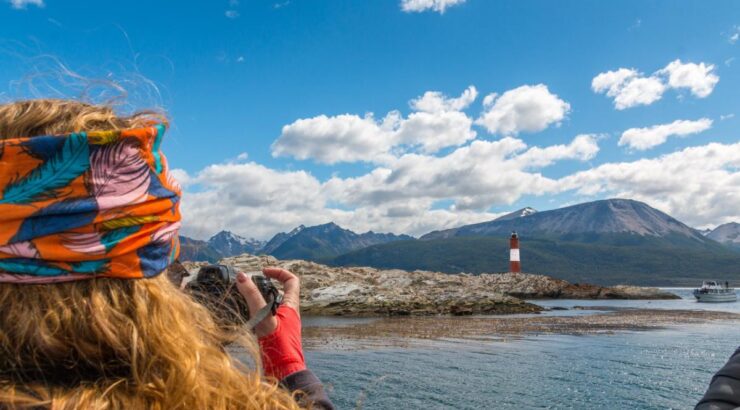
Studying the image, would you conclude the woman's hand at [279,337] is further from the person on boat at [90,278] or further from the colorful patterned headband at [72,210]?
the colorful patterned headband at [72,210]

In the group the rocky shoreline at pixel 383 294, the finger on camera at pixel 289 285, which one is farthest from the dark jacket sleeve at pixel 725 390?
the rocky shoreline at pixel 383 294

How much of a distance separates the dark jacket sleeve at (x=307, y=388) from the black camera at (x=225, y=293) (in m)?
0.28

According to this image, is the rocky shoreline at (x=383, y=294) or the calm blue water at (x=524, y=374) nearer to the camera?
the calm blue water at (x=524, y=374)

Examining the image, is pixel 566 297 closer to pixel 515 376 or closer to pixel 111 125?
pixel 515 376

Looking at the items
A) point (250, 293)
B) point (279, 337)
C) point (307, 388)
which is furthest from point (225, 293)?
point (307, 388)

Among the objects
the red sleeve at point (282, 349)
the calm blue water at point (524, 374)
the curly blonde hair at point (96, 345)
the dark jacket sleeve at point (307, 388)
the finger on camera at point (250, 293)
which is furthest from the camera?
the calm blue water at point (524, 374)

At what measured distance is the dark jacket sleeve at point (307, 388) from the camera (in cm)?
186

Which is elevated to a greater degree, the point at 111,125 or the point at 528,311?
the point at 111,125

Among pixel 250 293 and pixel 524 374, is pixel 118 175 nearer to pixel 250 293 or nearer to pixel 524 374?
pixel 250 293

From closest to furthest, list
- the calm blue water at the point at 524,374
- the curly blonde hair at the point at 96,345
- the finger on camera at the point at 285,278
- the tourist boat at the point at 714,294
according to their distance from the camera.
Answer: the curly blonde hair at the point at 96,345 → the finger on camera at the point at 285,278 → the calm blue water at the point at 524,374 → the tourist boat at the point at 714,294

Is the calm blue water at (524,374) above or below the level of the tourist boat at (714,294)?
above

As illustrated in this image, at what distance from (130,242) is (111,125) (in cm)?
39

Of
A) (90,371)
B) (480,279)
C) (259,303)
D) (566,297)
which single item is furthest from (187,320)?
(566,297)

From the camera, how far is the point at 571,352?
20.1 m
